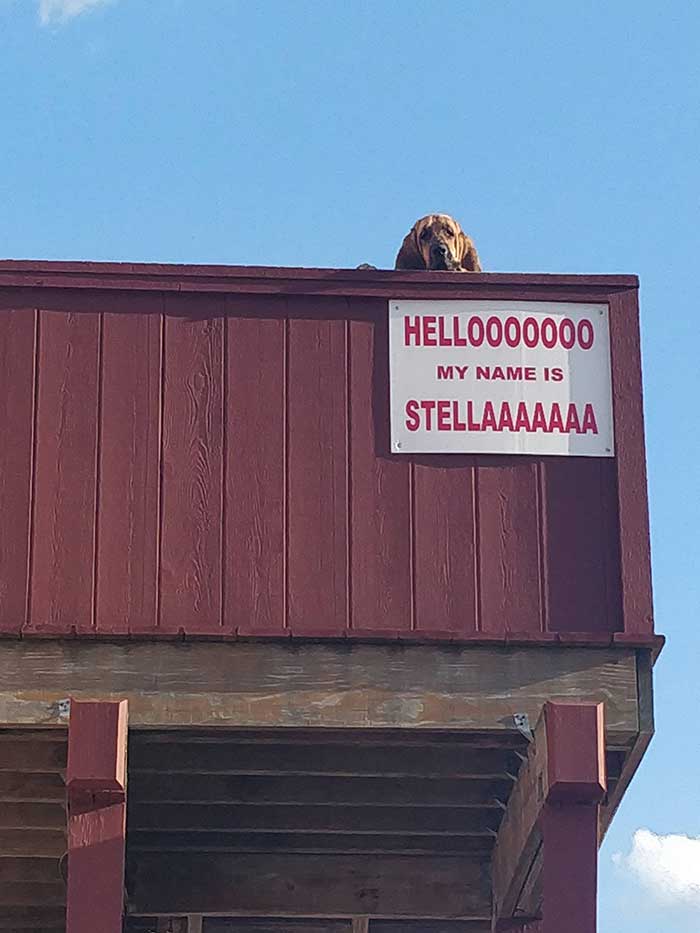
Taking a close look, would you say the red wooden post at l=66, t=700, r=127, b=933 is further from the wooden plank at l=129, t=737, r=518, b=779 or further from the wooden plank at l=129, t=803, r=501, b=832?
the wooden plank at l=129, t=803, r=501, b=832

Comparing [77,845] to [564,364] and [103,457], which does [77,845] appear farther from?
[564,364]

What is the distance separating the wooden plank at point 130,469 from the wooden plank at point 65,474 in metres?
0.06

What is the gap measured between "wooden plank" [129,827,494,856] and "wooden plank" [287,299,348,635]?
2.20m

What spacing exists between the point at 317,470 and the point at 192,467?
2.00 feet

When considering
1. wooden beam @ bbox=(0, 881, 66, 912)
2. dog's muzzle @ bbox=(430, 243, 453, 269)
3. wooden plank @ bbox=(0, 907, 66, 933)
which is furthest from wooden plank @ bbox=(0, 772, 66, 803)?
dog's muzzle @ bbox=(430, 243, 453, 269)

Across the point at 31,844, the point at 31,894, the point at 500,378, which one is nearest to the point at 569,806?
the point at 500,378

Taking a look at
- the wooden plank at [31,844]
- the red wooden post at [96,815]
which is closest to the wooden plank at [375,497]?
the red wooden post at [96,815]

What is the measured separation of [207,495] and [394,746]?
1.58 metres

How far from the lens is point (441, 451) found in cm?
1045

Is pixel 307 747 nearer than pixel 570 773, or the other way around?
pixel 570 773

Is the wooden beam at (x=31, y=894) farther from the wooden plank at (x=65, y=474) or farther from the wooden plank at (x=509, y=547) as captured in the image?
the wooden plank at (x=509, y=547)

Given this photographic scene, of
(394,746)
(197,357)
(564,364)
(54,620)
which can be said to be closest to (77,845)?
(54,620)

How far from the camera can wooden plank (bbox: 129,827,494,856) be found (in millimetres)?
11844

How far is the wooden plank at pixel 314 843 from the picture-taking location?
1184cm
